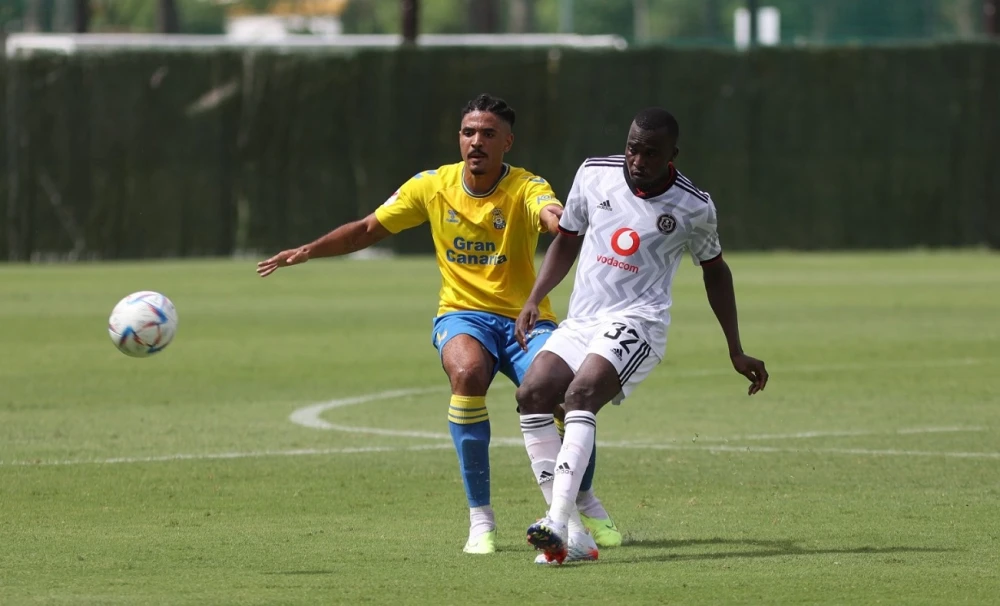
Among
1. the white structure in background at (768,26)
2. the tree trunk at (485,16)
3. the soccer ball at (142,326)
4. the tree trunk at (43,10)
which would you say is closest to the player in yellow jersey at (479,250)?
the soccer ball at (142,326)

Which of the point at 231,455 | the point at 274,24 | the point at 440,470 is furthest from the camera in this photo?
the point at 274,24

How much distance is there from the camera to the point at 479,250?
331 inches

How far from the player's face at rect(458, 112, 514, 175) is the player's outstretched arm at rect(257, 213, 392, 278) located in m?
0.58

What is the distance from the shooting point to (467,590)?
6.77 metres

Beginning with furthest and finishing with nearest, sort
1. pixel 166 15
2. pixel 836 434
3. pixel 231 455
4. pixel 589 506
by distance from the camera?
pixel 166 15, pixel 836 434, pixel 231 455, pixel 589 506

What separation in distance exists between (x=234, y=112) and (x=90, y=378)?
15.0 metres

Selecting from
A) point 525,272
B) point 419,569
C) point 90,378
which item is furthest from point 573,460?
point 90,378

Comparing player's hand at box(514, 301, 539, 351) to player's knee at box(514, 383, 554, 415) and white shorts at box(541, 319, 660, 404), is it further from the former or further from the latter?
player's knee at box(514, 383, 554, 415)

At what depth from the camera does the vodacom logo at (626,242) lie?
776 centimetres

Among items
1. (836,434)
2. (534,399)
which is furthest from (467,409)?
(836,434)

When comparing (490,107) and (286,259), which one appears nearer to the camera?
(490,107)

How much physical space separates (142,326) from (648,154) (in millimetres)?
3020

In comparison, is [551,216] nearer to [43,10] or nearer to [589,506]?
[589,506]

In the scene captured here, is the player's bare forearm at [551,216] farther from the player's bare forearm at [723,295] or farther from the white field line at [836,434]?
the white field line at [836,434]
